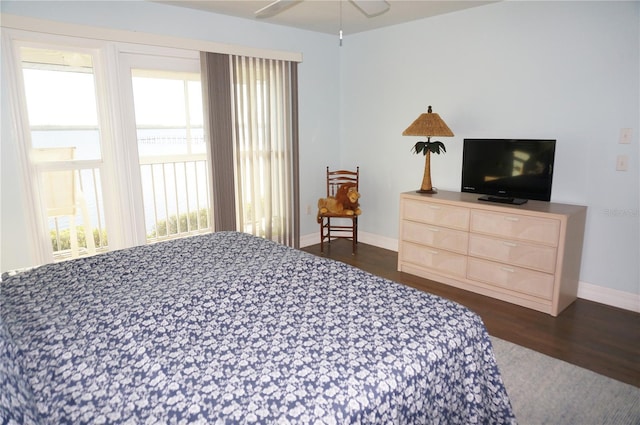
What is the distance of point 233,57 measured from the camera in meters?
4.02

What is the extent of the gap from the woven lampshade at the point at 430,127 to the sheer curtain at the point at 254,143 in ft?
4.66

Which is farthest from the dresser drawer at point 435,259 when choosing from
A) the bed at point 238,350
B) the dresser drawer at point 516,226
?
the bed at point 238,350

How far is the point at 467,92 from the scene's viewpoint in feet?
12.9

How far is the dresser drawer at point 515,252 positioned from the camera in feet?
10.2

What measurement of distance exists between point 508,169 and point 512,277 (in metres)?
0.92

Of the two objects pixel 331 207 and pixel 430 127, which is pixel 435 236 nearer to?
pixel 430 127

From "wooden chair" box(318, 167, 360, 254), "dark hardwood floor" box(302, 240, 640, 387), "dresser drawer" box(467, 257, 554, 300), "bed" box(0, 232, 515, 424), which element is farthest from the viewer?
"wooden chair" box(318, 167, 360, 254)

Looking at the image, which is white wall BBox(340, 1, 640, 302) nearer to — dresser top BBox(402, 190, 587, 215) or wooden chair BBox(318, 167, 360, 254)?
dresser top BBox(402, 190, 587, 215)

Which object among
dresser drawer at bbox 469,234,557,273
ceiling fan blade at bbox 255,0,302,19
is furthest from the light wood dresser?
ceiling fan blade at bbox 255,0,302,19

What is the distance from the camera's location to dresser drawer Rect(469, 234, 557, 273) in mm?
3107

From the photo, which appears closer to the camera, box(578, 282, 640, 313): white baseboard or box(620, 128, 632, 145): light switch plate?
box(620, 128, 632, 145): light switch plate

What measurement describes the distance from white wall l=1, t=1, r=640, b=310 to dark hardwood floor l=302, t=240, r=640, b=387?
36cm

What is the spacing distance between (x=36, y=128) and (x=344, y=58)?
130 inches

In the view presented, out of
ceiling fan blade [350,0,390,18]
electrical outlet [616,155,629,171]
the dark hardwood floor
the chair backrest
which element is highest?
ceiling fan blade [350,0,390,18]
